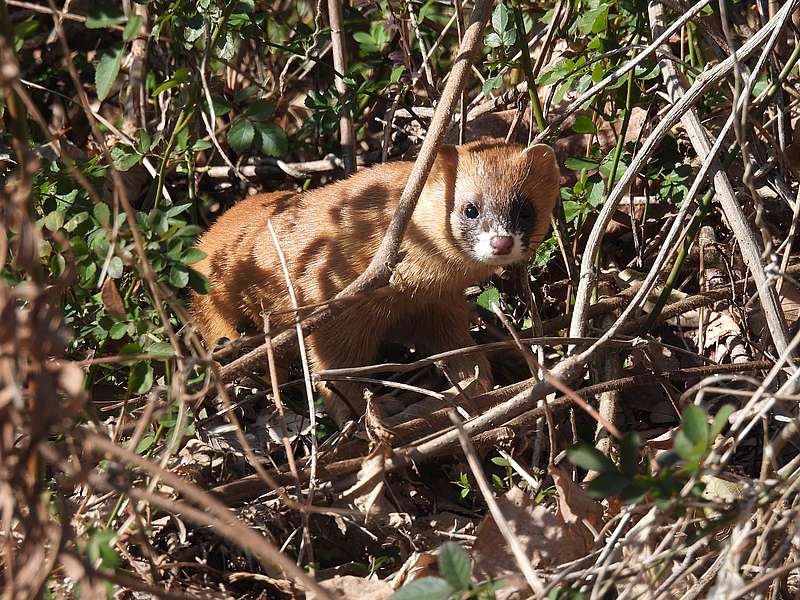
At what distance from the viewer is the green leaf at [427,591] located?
2.30 m

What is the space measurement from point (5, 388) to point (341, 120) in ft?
11.1

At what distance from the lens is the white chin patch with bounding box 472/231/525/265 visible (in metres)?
4.15

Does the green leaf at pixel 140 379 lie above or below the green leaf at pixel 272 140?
below

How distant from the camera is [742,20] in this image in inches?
200

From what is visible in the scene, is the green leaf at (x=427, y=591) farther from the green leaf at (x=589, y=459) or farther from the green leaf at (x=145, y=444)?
the green leaf at (x=145, y=444)

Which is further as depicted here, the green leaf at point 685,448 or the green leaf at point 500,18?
the green leaf at point 500,18

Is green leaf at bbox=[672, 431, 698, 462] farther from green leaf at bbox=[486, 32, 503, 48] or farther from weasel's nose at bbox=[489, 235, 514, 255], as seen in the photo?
green leaf at bbox=[486, 32, 503, 48]

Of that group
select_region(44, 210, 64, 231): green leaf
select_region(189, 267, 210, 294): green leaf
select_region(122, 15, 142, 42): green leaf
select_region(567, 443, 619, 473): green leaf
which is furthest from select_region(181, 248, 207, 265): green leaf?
select_region(567, 443, 619, 473): green leaf

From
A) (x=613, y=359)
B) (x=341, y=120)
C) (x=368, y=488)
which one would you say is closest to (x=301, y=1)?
(x=341, y=120)

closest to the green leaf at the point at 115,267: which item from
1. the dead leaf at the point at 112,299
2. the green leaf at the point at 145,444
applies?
the dead leaf at the point at 112,299

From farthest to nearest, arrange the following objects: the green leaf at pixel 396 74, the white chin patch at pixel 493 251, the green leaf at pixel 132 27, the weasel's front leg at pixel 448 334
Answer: the green leaf at pixel 396 74, the weasel's front leg at pixel 448 334, the white chin patch at pixel 493 251, the green leaf at pixel 132 27

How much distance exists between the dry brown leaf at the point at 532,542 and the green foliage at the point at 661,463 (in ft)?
3.02

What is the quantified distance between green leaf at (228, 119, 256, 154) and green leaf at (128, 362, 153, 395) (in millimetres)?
1059

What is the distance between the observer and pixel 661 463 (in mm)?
2391
